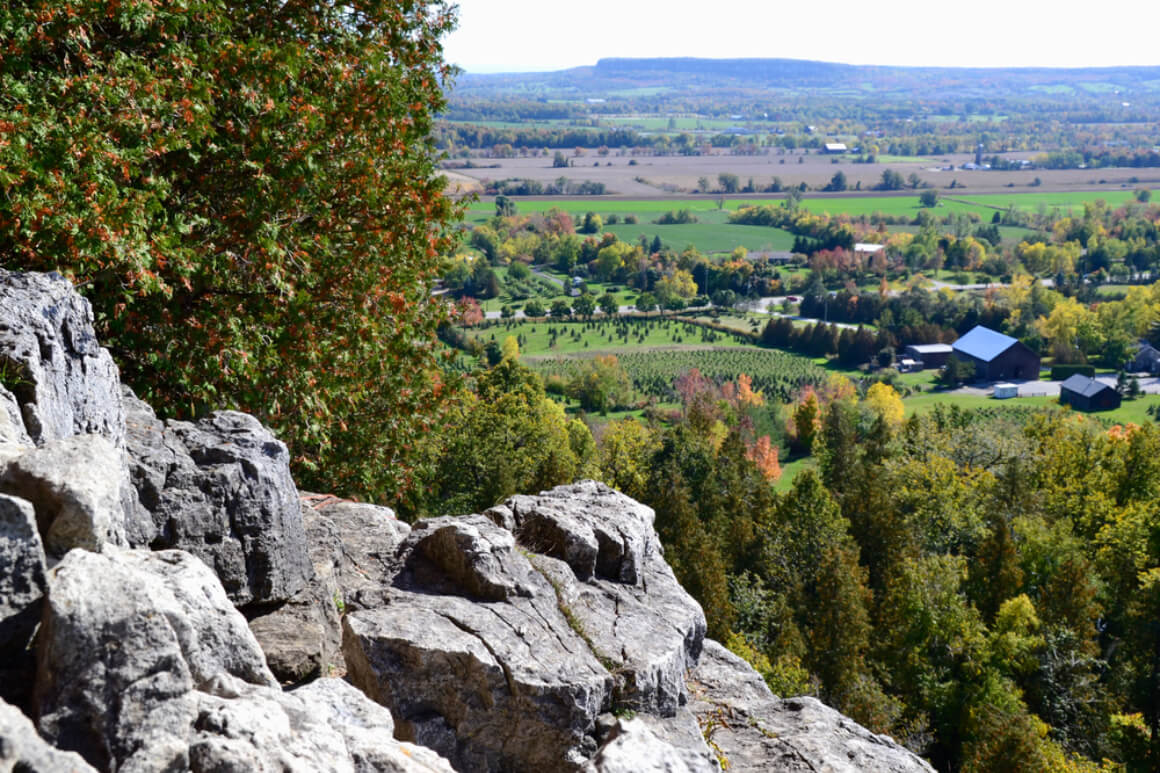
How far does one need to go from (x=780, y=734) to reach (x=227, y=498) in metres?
7.42

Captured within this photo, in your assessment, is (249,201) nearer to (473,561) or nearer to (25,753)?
(473,561)

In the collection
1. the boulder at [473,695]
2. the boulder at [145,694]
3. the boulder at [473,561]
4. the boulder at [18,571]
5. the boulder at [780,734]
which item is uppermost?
the boulder at [18,571]

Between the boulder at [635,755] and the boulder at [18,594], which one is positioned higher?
the boulder at [18,594]

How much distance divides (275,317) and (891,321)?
588 ft

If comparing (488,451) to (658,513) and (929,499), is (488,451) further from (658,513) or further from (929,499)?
(929,499)

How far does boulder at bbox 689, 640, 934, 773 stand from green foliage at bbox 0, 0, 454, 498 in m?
8.41

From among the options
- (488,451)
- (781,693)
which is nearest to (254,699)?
(781,693)

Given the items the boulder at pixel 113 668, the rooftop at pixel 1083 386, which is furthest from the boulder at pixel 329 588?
the rooftop at pixel 1083 386

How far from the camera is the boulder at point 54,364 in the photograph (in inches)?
380

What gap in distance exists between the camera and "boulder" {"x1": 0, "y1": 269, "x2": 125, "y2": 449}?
966cm

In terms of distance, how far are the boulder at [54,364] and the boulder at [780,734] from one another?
806 centimetres

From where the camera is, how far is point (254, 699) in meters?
7.65

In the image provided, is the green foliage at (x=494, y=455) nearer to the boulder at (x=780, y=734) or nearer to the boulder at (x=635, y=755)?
the boulder at (x=780, y=734)

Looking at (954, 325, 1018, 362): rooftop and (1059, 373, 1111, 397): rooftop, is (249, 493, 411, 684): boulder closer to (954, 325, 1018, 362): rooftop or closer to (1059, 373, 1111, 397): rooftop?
(1059, 373, 1111, 397): rooftop
